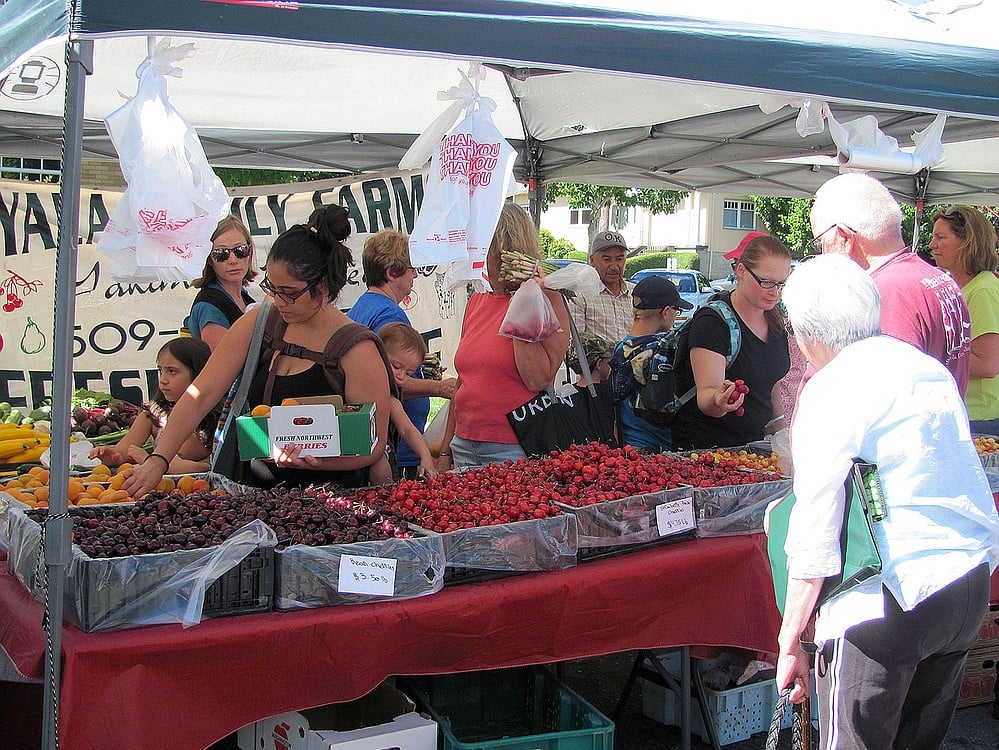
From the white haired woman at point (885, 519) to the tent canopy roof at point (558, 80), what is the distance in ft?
2.89

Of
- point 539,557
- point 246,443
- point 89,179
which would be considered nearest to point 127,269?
point 246,443

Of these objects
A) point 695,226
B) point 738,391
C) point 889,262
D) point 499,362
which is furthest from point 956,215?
point 695,226

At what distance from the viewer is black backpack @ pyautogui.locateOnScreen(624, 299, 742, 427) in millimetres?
3912

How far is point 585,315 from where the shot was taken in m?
5.89

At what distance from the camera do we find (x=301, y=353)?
3.04 m

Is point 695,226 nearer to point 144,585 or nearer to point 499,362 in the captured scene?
point 499,362

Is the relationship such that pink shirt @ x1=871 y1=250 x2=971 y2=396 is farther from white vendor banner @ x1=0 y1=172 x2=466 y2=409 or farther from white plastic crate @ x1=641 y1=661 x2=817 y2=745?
white vendor banner @ x1=0 y1=172 x2=466 y2=409

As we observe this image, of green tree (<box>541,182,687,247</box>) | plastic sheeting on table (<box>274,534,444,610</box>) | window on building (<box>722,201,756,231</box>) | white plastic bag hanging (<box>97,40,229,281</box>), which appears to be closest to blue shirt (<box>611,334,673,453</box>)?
plastic sheeting on table (<box>274,534,444,610</box>)

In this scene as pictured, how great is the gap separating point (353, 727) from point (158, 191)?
5.24ft

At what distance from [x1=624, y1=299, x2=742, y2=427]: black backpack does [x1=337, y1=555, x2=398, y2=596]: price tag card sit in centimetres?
184

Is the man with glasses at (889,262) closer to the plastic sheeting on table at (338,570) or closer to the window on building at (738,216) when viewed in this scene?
the plastic sheeting on table at (338,570)

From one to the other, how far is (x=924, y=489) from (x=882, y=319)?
81 centimetres

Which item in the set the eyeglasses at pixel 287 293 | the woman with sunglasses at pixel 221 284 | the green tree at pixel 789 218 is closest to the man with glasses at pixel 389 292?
the woman with sunglasses at pixel 221 284

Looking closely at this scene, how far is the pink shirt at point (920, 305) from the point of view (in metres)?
2.68
